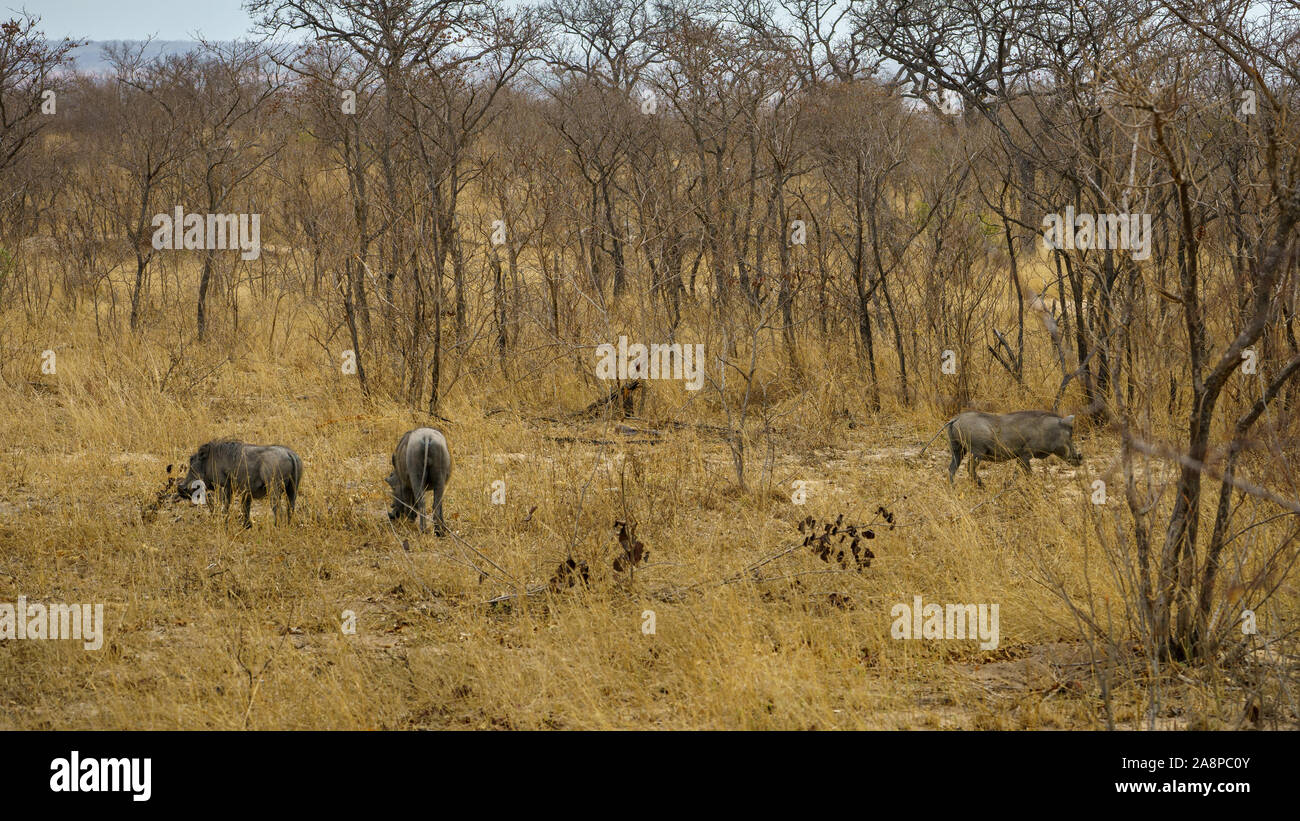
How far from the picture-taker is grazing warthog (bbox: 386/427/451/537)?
227 inches

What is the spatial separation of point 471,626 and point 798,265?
22.6ft

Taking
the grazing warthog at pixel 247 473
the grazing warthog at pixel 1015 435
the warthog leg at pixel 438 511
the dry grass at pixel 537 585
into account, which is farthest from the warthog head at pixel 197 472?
the grazing warthog at pixel 1015 435

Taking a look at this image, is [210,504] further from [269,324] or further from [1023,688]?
[269,324]

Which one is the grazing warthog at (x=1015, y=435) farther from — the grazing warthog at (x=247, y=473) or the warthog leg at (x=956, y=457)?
the grazing warthog at (x=247, y=473)

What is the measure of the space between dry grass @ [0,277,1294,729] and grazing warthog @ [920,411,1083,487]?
0.69 ft

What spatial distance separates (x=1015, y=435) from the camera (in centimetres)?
658

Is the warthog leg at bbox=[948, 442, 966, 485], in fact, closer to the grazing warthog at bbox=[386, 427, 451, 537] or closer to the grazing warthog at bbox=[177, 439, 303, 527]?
the grazing warthog at bbox=[386, 427, 451, 537]

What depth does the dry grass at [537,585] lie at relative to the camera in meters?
3.81

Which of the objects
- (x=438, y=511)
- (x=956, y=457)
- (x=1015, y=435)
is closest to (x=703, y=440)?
(x=956, y=457)

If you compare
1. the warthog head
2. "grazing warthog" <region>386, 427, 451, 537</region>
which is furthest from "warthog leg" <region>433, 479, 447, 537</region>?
the warthog head

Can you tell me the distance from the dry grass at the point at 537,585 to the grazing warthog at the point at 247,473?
16cm

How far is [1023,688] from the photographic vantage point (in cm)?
397

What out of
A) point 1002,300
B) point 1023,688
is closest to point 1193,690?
point 1023,688

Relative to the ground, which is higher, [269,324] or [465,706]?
[269,324]
